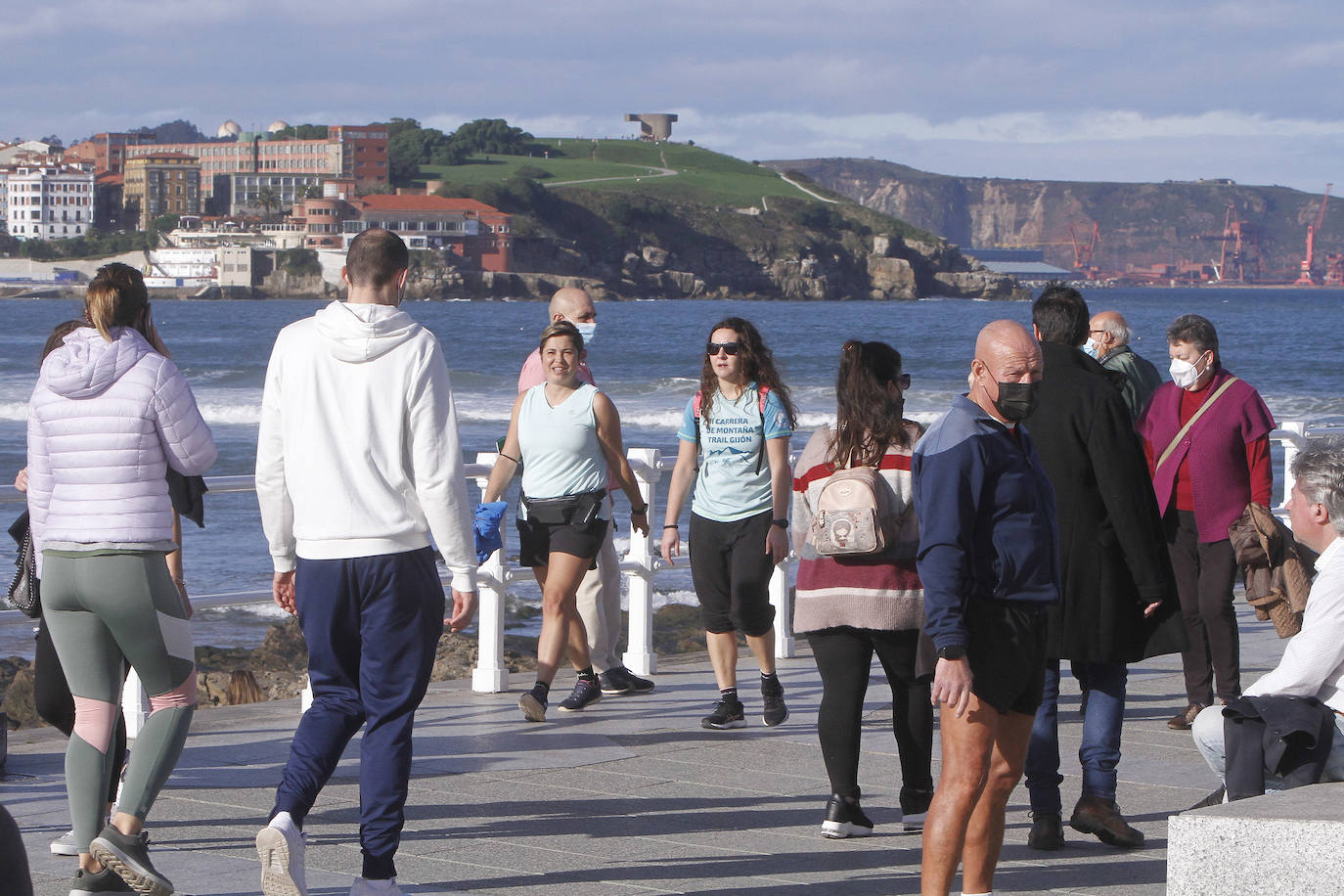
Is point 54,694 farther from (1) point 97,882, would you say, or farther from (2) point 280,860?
(2) point 280,860

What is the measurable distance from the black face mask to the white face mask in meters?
2.74

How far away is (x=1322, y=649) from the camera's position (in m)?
4.03

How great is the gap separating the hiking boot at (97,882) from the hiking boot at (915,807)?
2264mm

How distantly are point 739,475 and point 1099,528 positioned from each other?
1845 millimetres

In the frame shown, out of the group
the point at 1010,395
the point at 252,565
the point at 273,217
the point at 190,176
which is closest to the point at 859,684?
the point at 1010,395

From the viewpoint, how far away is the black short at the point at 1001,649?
399 cm

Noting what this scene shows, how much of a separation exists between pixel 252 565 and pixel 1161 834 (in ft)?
38.8

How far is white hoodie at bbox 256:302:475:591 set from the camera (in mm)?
4250

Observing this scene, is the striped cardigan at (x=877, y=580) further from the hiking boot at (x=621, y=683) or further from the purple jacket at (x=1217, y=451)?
the hiking boot at (x=621, y=683)

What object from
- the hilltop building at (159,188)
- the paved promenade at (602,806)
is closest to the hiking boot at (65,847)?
the paved promenade at (602,806)

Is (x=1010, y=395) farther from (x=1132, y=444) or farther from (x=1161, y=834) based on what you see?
(x=1161, y=834)

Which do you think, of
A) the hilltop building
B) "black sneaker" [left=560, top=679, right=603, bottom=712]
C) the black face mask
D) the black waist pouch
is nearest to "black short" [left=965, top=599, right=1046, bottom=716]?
the black face mask

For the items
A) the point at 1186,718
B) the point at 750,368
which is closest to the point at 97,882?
the point at 750,368

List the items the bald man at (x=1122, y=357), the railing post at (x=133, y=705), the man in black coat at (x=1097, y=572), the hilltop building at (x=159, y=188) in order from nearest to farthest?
the man in black coat at (x=1097, y=572), the railing post at (x=133, y=705), the bald man at (x=1122, y=357), the hilltop building at (x=159, y=188)
